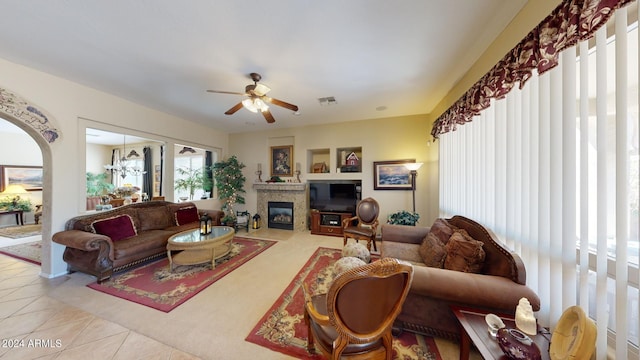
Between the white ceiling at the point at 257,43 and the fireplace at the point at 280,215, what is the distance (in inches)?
115

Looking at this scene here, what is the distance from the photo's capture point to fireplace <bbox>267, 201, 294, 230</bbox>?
5.11 meters

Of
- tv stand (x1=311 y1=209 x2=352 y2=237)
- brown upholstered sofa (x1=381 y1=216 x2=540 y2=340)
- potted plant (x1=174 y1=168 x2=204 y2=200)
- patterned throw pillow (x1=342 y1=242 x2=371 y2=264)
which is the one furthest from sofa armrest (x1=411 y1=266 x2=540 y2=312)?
potted plant (x1=174 y1=168 x2=204 y2=200)

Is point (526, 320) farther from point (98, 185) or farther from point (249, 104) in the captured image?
point (98, 185)

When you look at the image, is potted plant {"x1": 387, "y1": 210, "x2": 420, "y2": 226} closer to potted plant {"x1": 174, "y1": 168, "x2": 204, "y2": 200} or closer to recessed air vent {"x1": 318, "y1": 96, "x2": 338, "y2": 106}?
recessed air vent {"x1": 318, "y1": 96, "x2": 338, "y2": 106}

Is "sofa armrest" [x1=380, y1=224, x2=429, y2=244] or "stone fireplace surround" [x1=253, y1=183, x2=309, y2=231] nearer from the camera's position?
"sofa armrest" [x1=380, y1=224, x2=429, y2=244]

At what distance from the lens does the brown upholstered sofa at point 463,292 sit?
1.30 m

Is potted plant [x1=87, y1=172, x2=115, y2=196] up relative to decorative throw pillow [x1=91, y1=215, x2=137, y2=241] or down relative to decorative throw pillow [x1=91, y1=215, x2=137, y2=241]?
up

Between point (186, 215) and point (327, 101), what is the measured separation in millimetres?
3665

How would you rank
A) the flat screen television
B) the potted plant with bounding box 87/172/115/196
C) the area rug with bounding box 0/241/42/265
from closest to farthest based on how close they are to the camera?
the area rug with bounding box 0/241/42/265
the flat screen television
the potted plant with bounding box 87/172/115/196

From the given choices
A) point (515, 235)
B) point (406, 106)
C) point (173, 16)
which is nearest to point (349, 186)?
point (406, 106)

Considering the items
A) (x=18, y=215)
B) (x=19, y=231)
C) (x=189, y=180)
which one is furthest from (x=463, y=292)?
(x=18, y=215)

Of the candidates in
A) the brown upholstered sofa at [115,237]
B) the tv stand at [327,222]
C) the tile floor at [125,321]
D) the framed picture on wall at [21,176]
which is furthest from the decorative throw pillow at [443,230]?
the framed picture on wall at [21,176]

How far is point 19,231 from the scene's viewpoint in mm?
4500

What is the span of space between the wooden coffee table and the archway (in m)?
4.77
